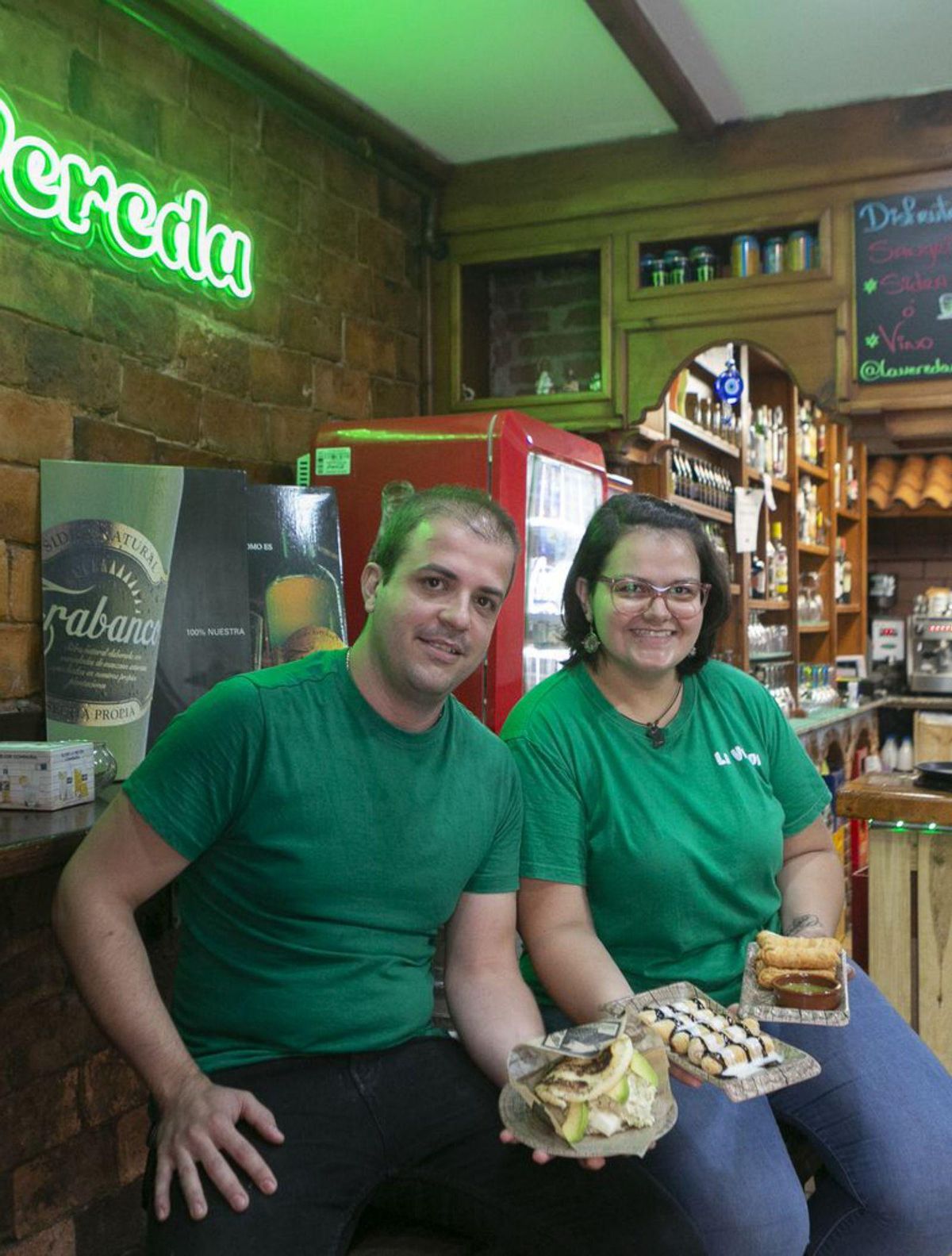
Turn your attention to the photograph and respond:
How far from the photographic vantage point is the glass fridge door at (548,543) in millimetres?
3561

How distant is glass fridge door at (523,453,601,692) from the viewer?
3.56 meters

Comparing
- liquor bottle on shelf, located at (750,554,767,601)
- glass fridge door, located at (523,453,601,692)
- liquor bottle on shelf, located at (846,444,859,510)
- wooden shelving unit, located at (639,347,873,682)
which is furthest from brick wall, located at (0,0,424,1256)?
liquor bottle on shelf, located at (846,444,859,510)

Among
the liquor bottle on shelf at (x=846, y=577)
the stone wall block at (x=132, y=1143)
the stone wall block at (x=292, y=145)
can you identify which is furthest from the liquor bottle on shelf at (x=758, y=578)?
the stone wall block at (x=132, y=1143)

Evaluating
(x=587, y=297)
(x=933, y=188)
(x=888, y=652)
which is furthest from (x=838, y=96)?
(x=888, y=652)

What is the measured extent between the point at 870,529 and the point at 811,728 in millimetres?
3888

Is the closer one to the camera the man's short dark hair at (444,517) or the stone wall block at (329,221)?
the man's short dark hair at (444,517)

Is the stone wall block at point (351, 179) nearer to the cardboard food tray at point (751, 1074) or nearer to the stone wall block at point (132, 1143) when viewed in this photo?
the stone wall block at point (132, 1143)

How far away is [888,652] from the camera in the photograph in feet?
27.2

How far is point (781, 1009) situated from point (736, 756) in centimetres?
48

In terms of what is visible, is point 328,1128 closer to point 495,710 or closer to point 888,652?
point 495,710

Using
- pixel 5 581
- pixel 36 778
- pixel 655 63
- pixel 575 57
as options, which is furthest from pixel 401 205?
pixel 36 778

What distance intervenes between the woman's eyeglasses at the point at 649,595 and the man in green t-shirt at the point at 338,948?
0.34 metres

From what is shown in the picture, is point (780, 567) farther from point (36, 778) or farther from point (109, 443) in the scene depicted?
point (36, 778)

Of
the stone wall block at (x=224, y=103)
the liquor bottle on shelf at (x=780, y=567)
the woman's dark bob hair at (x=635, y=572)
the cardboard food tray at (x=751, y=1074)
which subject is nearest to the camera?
the cardboard food tray at (x=751, y=1074)
